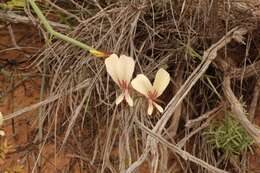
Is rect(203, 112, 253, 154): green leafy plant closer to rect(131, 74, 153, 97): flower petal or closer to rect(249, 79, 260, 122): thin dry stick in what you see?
rect(249, 79, 260, 122): thin dry stick

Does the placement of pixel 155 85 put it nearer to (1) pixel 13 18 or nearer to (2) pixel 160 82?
(2) pixel 160 82

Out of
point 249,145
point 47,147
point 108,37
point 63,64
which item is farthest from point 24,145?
point 249,145

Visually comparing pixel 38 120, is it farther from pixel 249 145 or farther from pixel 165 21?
pixel 249 145

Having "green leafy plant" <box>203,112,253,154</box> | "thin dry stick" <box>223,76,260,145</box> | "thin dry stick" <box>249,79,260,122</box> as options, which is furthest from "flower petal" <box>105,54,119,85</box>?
"thin dry stick" <box>249,79,260,122</box>

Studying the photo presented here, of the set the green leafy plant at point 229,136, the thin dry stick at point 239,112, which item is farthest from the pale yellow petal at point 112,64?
the green leafy plant at point 229,136

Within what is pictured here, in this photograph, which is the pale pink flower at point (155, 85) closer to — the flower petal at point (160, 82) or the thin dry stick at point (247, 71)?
the flower petal at point (160, 82)

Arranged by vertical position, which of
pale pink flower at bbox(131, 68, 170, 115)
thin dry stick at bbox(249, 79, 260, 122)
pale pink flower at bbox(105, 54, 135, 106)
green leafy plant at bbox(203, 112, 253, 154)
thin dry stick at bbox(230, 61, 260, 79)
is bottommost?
green leafy plant at bbox(203, 112, 253, 154)
